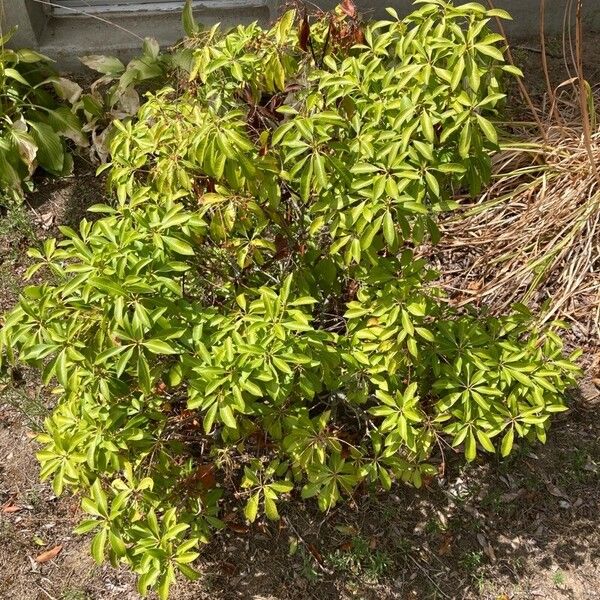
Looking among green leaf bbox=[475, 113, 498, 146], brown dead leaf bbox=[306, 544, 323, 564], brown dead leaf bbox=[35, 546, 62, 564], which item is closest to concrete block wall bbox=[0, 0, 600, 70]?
green leaf bbox=[475, 113, 498, 146]

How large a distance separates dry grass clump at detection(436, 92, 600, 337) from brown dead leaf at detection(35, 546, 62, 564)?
2130mm

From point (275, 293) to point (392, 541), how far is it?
4.29 feet

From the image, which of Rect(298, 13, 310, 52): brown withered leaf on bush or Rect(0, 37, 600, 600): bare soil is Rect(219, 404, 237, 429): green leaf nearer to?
Rect(0, 37, 600, 600): bare soil

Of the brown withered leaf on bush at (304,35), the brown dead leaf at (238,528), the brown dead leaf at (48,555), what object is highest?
the brown withered leaf on bush at (304,35)

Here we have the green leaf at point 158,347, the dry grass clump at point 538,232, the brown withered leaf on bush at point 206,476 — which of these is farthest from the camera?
the dry grass clump at point 538,232

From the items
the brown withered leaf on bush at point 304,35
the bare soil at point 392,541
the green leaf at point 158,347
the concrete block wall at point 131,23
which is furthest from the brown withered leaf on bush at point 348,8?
the concrete block wall at point 131,23

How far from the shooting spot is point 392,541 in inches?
128

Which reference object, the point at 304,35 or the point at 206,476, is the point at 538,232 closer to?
the point at 304,35

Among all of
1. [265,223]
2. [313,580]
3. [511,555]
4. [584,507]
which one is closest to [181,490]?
[313,580]

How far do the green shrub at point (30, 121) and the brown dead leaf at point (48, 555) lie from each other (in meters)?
1.95

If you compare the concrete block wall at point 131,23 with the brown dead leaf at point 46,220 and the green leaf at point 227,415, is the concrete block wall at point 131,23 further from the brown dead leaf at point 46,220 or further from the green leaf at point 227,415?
the green leaf at point 227,415

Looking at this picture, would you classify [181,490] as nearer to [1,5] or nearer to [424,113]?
[424,113]

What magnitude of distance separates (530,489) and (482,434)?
94 centimetres

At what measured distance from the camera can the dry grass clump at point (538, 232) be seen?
12.7ft
